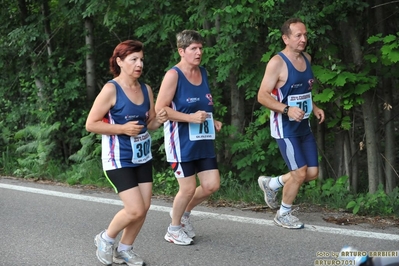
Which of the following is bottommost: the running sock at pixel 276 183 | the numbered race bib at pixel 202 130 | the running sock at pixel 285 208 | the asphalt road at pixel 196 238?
the asphalt road at pixel 196 238

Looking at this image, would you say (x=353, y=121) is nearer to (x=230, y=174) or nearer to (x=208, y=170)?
(x=230, y=174)

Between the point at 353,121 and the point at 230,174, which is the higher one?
the point at 353,121

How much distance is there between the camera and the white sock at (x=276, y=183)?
6.70 m

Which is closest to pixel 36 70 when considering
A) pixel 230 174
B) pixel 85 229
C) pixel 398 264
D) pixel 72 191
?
pixel 72 191

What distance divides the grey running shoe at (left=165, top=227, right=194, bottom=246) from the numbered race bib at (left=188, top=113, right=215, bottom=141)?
860 millimetres

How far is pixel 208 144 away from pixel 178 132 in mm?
297

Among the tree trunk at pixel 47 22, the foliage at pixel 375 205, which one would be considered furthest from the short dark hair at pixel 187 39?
the tree trunk at pixel 47 22

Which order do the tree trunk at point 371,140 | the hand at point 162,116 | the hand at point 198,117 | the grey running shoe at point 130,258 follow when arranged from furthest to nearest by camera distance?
the tree trunk at point 371,140, the hand at point 198,117, the hand at point 162,116, the grey running shoe at point 130,258

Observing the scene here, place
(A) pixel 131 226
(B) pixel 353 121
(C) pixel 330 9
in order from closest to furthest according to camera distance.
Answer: (A) pixel 131 226
(C) pixel 330 9
(B) pixel 353 121

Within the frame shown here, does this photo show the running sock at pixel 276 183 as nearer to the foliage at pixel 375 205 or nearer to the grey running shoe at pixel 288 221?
the grey running shoe at pixel 288 221

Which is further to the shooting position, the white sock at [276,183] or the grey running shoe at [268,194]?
the grey running shoe at [268,194]

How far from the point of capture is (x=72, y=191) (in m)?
8.32

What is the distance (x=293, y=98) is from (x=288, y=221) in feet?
3.91

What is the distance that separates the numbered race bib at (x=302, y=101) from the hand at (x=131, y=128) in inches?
70.0
